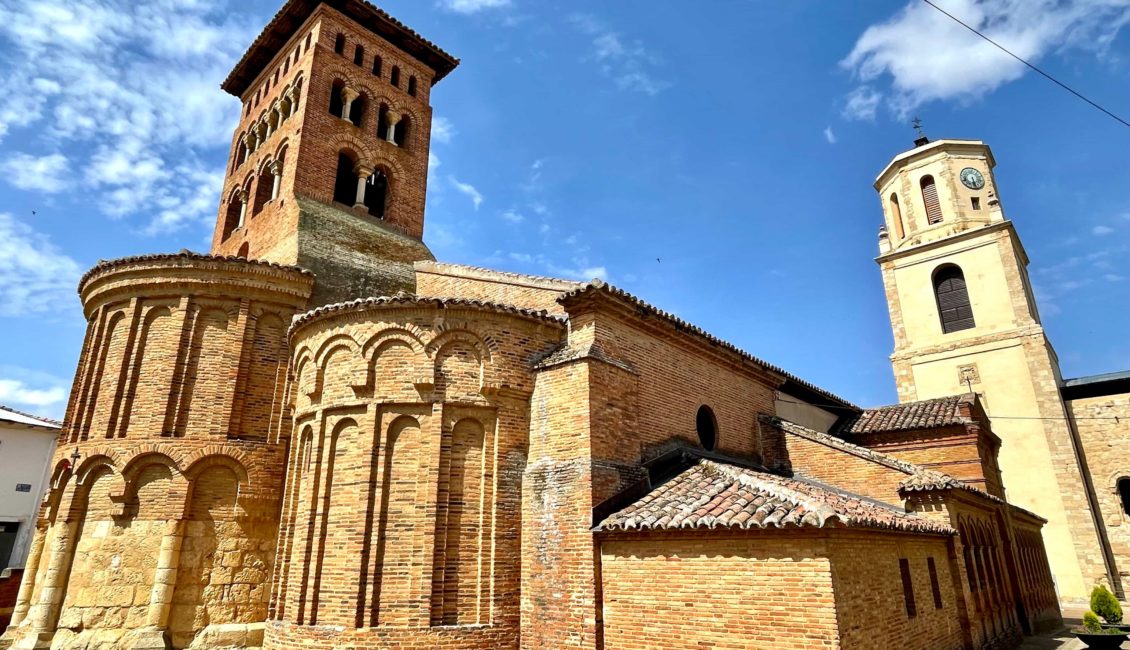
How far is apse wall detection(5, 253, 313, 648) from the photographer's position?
36.4 feet

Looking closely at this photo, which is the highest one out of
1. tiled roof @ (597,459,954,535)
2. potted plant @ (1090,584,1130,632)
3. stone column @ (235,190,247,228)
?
stone column @ (235,190,247,228)

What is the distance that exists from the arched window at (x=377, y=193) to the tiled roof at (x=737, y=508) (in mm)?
12658

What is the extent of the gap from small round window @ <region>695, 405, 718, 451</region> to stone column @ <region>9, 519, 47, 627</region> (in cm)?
1286

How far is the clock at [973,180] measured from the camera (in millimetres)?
23672

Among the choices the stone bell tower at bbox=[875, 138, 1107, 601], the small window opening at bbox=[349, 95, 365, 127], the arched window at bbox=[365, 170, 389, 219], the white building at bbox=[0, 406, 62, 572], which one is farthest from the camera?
the white building at bbox=[0, 406, 62, 572]

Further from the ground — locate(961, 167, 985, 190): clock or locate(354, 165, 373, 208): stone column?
locate(961, 167, 985, 190): clock

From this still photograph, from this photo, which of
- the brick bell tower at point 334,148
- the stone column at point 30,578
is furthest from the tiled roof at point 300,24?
the stone column at point 30,578

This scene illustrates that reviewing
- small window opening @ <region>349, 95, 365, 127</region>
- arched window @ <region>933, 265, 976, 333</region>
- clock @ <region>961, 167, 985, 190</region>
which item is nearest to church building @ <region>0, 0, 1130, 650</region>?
small window opening @ <region>349, 95, 365, 127</region>

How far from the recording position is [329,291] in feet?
46.6

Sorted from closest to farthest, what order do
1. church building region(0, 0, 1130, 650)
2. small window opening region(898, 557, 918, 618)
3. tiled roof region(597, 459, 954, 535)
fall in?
tiled roof region(597, 459, 954, 535) < church building region(0, 0, 1130, 650) < small window opening region(898, 557, 918, 618)

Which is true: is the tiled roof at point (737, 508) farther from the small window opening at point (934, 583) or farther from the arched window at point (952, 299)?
the arched window at point (952, 299)

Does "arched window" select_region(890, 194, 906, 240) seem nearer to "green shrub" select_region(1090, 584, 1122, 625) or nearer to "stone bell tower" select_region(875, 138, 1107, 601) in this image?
"stone bell tower" select_region(875, 138, 1107, 601)

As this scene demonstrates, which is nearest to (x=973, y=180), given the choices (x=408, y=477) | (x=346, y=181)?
(x=346, y=181)

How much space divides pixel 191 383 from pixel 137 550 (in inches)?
122
